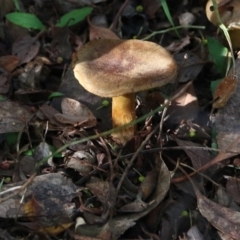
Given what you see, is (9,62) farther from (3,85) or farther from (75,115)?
(75,115)

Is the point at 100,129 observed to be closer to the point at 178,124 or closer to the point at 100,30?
the point at 178,124

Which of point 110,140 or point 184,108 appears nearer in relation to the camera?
point 110,140

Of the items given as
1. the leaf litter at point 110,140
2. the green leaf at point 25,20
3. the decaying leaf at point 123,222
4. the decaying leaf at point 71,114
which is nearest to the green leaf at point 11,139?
the leaf litter at point 110,140

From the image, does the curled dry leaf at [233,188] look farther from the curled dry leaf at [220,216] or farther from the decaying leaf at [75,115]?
the decaying leaf at [75,115]

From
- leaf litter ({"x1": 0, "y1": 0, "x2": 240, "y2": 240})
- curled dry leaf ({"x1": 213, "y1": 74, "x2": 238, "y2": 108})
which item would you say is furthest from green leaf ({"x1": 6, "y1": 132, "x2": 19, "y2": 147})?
curled dry leaf ({"x1": 213, "y1": 74, "x2": 238, "y2": 108})

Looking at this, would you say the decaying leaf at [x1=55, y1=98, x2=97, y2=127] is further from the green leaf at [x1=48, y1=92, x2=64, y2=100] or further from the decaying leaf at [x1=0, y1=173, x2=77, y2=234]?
the decaying leaf at [x1=0, y1=173, x2=77, y2=234]

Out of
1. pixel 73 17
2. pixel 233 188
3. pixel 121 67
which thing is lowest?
pixel 233 188

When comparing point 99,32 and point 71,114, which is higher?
point 99,32

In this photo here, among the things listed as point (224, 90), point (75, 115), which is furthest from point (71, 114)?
point (224, 90)
